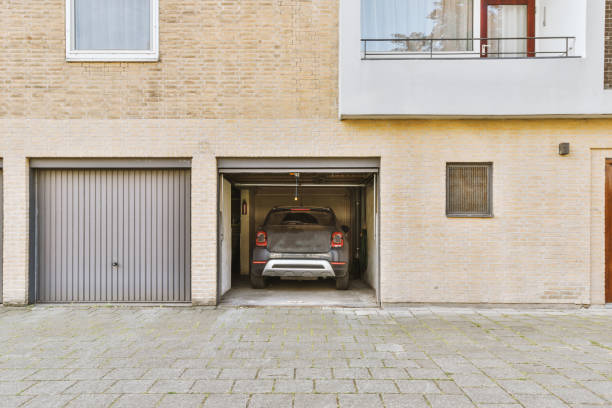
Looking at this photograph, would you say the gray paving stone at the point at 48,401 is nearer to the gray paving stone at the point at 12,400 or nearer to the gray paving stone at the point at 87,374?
the gray paving stone at the point at 12,400

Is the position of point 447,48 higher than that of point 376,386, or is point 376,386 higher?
point 447,48

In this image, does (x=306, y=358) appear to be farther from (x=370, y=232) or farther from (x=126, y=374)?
(x=370, y=232)

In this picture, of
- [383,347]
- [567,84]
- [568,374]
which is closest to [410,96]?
[567,84]

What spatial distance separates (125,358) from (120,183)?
3404mm

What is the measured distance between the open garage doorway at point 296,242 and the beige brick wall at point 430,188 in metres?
0.29

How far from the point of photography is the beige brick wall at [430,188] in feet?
20.4

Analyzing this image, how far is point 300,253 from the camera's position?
7.34 meters

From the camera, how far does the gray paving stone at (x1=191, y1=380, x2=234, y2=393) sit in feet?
11.2

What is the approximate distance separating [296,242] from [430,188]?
267cm

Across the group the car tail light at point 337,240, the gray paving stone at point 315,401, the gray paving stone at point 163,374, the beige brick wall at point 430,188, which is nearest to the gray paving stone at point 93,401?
the gray paving stone at point 163,374

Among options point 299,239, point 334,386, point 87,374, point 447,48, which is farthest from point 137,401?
point 447,48

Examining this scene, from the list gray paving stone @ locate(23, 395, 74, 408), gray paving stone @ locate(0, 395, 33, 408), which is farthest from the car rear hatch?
gray paving stone @ locate(0, 395, 33, 408)

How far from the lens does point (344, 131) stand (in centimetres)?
634

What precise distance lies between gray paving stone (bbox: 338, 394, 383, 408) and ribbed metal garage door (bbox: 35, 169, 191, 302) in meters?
4.07
